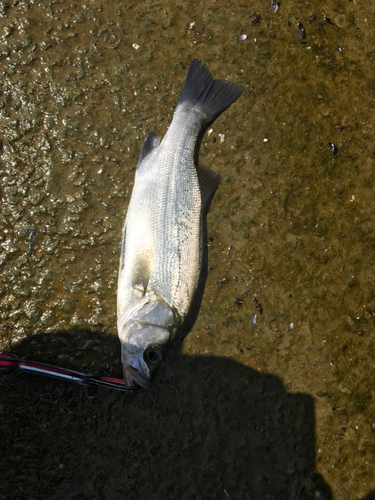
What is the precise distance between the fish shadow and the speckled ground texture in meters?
0.01

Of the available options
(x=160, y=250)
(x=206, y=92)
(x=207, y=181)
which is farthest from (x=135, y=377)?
(x=206, y=92)

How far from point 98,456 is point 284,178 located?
2.73 m

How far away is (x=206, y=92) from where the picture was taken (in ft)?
10.2

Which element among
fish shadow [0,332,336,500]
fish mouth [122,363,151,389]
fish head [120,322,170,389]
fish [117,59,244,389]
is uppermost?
fish [117,59,244,389]

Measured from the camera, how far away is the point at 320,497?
10.3 feet

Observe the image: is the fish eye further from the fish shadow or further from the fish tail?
the fish tail

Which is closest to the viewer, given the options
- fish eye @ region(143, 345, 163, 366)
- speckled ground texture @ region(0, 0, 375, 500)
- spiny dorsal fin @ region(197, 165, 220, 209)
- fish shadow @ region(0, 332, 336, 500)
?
fish eye @ region(143, 345, 163, 366)

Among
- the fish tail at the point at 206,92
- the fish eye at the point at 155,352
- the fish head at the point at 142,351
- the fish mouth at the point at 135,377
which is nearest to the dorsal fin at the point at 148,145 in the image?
the fish tail at the point at 206,92

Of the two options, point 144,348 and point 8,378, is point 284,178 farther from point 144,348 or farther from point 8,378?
point 8,378

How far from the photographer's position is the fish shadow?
9.04 ft

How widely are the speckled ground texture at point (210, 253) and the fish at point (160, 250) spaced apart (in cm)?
28

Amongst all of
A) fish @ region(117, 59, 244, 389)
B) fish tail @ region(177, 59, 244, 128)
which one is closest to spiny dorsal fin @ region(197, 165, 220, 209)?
fish @ region(117, 59, 244, 389)

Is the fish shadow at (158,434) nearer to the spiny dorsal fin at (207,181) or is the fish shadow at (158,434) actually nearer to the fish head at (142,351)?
the fish head at (142,351)

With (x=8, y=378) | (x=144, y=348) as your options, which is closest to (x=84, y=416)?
(x=8, y=378)
